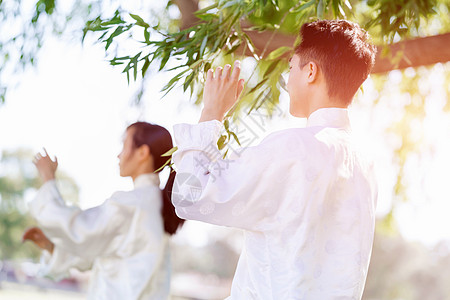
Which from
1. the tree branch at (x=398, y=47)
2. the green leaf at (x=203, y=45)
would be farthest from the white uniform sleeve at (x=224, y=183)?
the tree branch at (x=398, y=47)

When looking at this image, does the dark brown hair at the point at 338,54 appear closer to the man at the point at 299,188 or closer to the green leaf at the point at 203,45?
the man at the point at 299,188

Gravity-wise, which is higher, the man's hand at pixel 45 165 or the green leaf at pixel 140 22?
the green leaf at pixel 140 22

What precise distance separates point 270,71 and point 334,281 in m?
1.15

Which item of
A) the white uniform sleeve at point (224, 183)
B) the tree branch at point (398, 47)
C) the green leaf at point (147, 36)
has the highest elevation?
the green leaf at point (147, 36)

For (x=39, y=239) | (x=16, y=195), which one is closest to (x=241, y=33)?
(x=39, y=239)

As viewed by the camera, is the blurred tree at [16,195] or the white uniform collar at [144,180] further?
the blurred tree at [16,195]

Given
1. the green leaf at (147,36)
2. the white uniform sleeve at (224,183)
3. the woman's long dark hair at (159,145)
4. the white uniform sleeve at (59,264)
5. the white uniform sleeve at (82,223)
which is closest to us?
the white uniform sleeve at (224,183)

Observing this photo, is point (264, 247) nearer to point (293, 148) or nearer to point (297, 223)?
point (297, 223)

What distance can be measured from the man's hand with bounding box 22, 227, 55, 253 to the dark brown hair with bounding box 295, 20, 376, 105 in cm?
222

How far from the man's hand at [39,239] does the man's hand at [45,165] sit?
359 mm

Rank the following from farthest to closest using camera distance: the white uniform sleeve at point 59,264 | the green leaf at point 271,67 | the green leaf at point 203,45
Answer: the white uniform sleeve at point 59,264 < the green leaf at point 271,67 < the green leaf at point 203,45

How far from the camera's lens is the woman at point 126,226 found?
337 cm

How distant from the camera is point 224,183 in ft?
5.56

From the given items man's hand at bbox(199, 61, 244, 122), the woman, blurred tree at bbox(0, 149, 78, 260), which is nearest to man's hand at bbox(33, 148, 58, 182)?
the woman
